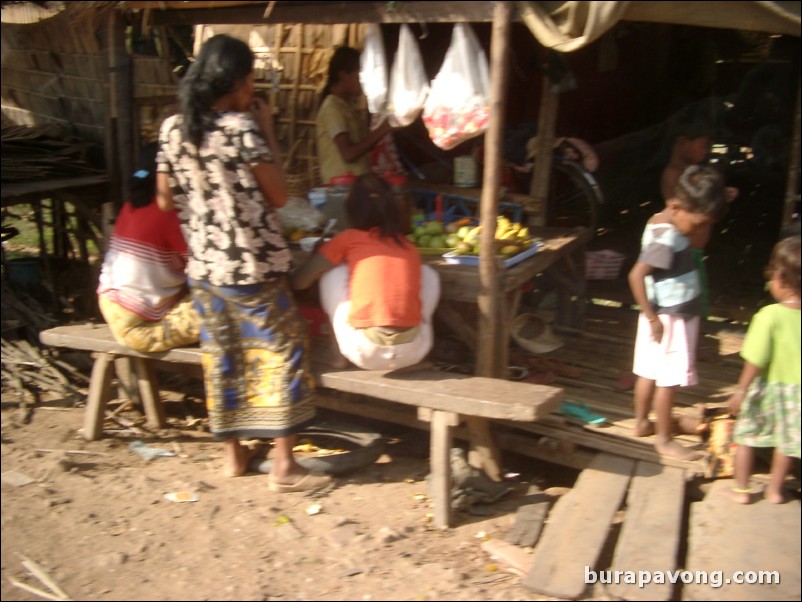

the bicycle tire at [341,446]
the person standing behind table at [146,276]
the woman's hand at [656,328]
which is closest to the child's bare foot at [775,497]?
the woman's hand at [656,328]

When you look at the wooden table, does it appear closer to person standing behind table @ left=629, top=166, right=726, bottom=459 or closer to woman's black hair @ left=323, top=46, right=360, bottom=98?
person standing behind table @ left=629, top=166, right=726, bottom=459

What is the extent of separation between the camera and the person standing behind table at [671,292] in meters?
3.82

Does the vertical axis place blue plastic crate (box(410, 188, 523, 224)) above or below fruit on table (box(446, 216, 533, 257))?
above

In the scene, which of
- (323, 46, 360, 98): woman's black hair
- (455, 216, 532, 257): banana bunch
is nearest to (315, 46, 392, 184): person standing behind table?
(323, 46, 360, 98): woman's black hair

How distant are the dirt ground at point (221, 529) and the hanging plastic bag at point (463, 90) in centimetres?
187

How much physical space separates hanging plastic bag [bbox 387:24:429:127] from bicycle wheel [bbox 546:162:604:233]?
1767 mm

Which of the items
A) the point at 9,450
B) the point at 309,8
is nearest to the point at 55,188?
the point at 9,450

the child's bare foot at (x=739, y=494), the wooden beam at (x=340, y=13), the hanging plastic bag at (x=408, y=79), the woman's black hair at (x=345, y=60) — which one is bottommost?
the child's bare foot at (x=739, y=494)

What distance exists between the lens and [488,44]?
697cm

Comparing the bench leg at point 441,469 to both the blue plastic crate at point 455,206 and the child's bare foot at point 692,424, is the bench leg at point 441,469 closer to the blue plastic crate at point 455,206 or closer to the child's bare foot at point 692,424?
the child's bare foot at point 692,424

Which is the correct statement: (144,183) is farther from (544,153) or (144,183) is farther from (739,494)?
(739,494)

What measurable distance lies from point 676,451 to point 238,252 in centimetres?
231

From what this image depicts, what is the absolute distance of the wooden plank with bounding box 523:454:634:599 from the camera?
131 inches

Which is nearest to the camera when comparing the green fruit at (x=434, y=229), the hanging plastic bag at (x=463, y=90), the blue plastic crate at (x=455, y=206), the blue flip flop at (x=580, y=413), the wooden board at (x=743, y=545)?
the wooden board at (x=743, y=545)
